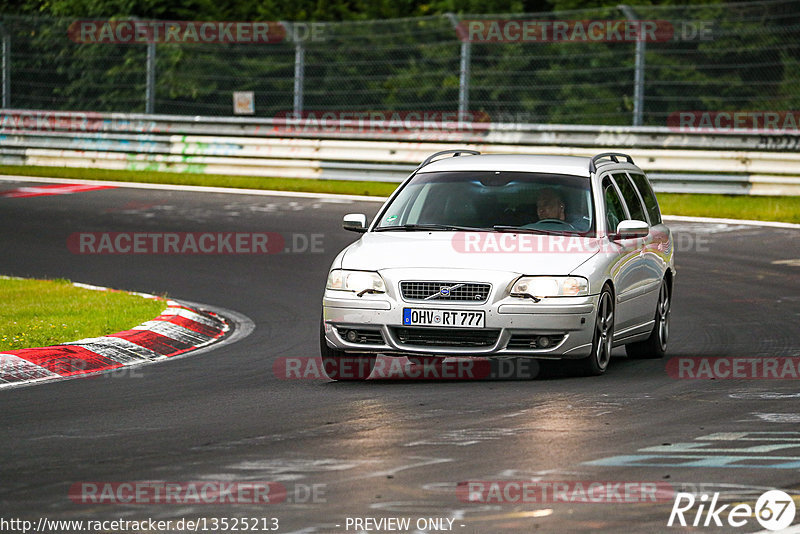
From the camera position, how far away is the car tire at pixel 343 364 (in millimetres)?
→ 9984

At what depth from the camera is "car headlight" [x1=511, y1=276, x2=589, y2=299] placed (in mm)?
9555

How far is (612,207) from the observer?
36.6 feet

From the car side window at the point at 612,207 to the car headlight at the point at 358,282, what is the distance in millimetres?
1955

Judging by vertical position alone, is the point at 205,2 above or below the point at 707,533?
above

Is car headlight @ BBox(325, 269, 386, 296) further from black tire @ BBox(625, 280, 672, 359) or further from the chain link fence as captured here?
the chain link fence

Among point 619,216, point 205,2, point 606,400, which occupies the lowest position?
point 606,400

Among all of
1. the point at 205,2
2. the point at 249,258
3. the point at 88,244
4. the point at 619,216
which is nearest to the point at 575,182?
the point at 619,216

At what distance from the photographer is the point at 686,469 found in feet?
22.0

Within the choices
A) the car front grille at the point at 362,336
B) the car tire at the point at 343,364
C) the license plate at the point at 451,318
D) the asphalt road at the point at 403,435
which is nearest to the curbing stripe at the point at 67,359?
the asphalt road at the point at 403,435

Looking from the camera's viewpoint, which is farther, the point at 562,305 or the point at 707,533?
the point at 562,305

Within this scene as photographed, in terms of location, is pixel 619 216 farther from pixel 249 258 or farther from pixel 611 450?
pixel 249 258

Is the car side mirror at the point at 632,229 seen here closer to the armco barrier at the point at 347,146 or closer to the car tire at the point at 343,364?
the car tire at the point at 343,364

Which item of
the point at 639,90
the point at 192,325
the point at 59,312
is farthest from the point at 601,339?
the point at 639,90

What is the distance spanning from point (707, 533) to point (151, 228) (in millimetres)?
14916
